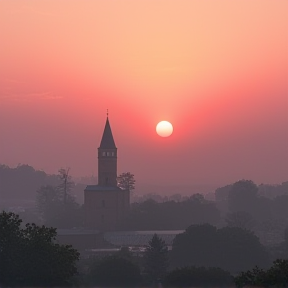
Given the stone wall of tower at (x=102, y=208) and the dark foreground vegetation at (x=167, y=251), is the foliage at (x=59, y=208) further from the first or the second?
the stone wall of tower at (x=102, y=208)

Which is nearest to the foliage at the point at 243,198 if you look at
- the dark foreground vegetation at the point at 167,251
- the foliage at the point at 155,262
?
the dark foreground vegetation at the point at 167,251

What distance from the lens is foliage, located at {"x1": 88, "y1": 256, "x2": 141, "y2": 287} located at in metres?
54.3

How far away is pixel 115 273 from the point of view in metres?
55.6

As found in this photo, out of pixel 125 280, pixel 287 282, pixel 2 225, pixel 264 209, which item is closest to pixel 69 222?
pixel 264 209

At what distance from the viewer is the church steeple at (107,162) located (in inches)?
3642

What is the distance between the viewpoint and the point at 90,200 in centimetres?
9244

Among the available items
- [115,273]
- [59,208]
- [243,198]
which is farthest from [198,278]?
[243,198]

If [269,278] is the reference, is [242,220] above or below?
above

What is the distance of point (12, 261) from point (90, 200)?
1927 inches

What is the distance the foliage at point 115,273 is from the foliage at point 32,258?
374 inches

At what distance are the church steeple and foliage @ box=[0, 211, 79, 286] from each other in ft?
154

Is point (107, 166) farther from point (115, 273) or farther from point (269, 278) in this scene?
point (269, 278)

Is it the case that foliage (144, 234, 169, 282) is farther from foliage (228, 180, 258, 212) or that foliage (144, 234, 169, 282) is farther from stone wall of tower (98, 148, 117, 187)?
foliage (228, 180, 258, 212)

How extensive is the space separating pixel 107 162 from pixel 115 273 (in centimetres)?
3761
